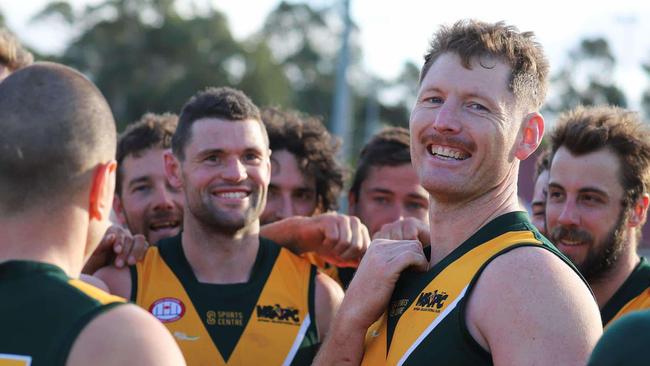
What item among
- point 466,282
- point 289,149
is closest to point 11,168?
point 466,282

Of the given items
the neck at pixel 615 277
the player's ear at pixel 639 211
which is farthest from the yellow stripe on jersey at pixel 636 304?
the player's ear at pixel 639 211

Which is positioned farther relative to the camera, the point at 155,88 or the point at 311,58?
the point at 311,58

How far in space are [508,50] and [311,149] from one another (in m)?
3.63

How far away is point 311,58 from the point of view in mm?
70562

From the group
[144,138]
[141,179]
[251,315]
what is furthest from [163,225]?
[251,315]

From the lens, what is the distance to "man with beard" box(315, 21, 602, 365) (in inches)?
135

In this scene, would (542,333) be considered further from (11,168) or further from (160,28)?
(160,28)

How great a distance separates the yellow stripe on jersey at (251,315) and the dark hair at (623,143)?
1946 mm

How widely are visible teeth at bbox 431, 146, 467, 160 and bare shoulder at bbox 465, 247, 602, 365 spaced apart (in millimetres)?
590

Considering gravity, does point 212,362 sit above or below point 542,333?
below

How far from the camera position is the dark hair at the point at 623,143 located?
19.3ft

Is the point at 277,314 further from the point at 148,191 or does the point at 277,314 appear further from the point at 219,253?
the point at 148,191

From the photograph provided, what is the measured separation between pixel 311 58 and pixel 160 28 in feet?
47.7

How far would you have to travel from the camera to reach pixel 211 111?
5867 mm
